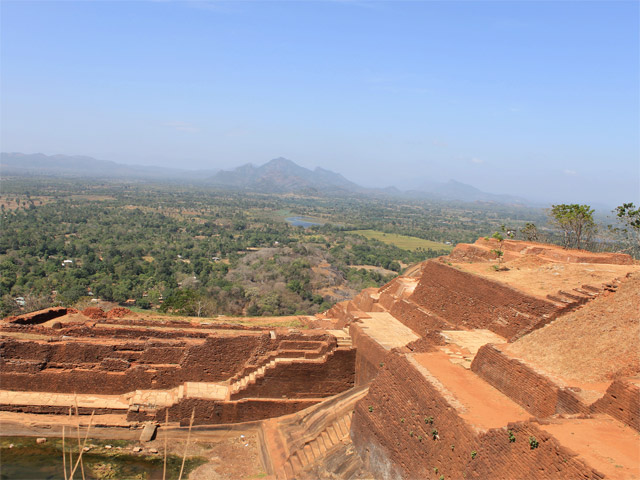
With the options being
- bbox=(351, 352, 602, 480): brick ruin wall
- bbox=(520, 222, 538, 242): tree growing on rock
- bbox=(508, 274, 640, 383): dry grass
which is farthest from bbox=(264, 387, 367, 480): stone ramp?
bbox=(520, 222, 538, 242): tree growing on rock

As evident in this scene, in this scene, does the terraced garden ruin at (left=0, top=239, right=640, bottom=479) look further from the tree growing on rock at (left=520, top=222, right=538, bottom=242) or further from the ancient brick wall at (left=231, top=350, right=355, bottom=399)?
the tree growing on rock at (left=520, top=222, right=538, bottom=242)

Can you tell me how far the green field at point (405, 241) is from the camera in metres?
89.6

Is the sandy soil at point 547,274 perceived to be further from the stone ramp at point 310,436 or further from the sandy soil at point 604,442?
the sandy soil at point 604,442

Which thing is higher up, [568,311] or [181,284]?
[568,311]

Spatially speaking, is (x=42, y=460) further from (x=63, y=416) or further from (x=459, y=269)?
(x=459, y=269)

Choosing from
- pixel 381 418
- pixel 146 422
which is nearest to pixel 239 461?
pixel 146 422

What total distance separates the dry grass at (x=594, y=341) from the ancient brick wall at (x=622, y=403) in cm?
104

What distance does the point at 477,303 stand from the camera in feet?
48.4

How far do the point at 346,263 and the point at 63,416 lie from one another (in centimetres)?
5302

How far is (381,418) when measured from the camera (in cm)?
1084

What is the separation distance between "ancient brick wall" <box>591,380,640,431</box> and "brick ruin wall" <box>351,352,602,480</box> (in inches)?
56.6

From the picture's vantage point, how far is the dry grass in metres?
8.73

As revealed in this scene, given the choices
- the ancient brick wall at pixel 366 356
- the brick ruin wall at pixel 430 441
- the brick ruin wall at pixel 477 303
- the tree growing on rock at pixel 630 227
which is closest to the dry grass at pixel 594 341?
the brick ruin wall at pixel 477 303

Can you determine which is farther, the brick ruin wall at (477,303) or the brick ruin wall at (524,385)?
the brick ruin wall at (477,303)
